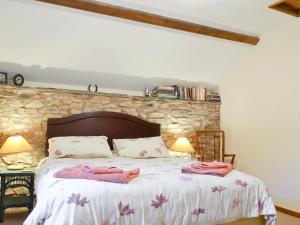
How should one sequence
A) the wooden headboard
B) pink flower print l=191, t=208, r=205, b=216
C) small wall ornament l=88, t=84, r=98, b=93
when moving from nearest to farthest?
pink flower print l=191, t=208, r=205, b=216
the wooden headboard
small wall ornament l=88, t=84, r=98, b=93

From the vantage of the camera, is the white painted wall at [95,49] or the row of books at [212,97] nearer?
the white painted wall at [95,49]

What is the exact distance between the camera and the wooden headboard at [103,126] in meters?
4.05

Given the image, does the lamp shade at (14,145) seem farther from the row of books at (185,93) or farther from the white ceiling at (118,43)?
the row of books at (185,93)

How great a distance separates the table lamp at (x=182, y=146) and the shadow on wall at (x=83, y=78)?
3.39 ft

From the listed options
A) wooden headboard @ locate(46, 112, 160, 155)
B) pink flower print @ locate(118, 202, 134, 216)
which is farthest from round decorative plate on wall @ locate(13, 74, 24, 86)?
pink flower print @ locate(118, 202, 134, 216)

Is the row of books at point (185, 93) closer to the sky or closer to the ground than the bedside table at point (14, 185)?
closer to the sky

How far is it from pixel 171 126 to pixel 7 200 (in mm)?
2732

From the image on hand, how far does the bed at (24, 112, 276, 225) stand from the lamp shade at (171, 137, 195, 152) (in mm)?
1541

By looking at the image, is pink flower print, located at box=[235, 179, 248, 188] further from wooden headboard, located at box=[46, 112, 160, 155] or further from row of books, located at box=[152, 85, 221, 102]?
row of books, located at box=[152, 85, 221, 102]

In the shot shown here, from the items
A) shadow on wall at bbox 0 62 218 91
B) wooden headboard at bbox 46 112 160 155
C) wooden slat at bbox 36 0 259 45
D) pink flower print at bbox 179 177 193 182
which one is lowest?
pink flower print at bbox 179 177 193 182

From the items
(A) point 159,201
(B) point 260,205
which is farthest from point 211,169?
(A) point 159,201

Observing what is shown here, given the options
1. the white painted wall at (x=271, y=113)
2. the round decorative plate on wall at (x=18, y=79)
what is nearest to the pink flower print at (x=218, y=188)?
the white painted wall at (x=271, y=113)

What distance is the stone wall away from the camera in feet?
12.5

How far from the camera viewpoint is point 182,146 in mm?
4672
